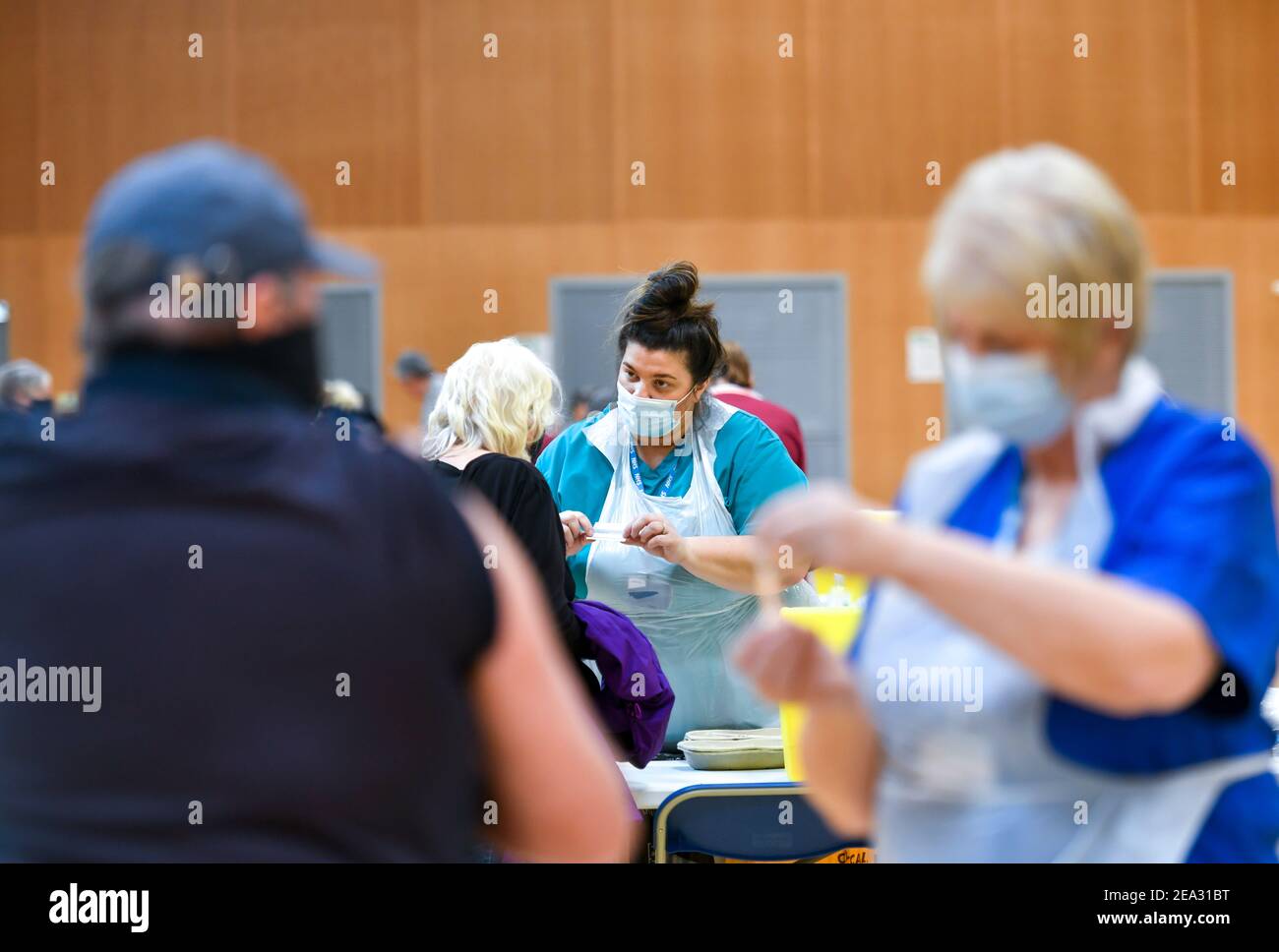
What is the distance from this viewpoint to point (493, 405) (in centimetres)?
256

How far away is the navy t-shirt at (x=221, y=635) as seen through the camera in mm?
919

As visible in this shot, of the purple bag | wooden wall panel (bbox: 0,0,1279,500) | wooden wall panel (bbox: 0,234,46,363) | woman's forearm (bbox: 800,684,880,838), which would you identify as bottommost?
the purple bag

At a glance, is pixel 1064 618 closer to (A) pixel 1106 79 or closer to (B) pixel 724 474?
(B) pixel 724 474

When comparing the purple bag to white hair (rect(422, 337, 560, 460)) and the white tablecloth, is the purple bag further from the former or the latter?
white hair (rect(422, 337, 560, 460))

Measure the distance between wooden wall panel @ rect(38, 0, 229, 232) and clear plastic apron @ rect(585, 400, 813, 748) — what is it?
6016 millimetres

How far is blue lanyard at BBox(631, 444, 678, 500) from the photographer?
285 cm

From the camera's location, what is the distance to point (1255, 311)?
847cm

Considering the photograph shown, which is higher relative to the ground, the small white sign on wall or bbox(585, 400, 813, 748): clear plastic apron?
the small white sign on wall

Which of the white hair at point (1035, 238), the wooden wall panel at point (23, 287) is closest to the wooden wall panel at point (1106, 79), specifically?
the wooden wall panel at point (23, 287)

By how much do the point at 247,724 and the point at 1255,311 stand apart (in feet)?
28.2

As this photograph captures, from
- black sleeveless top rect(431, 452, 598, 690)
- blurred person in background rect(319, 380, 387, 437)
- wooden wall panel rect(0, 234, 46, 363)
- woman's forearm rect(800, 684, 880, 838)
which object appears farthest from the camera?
wooden wall panel rect(0, 234, 46, 363)

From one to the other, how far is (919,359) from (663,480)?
5701 millimetres

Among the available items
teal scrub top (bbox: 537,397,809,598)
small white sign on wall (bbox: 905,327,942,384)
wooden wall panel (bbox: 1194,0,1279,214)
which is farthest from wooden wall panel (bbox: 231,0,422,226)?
teal scrub top (bbox: 537,397,809,598)

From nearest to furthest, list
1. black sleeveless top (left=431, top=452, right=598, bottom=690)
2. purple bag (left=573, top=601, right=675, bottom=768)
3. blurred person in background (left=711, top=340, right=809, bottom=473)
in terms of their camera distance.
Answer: black sleeveless top (left=431, top=452, right=598, bottom=690) → purple bag (left=573, top=601, right=675, bottom=768) → blurred person in background (left=711, top=340, right=809, bottom=473)
